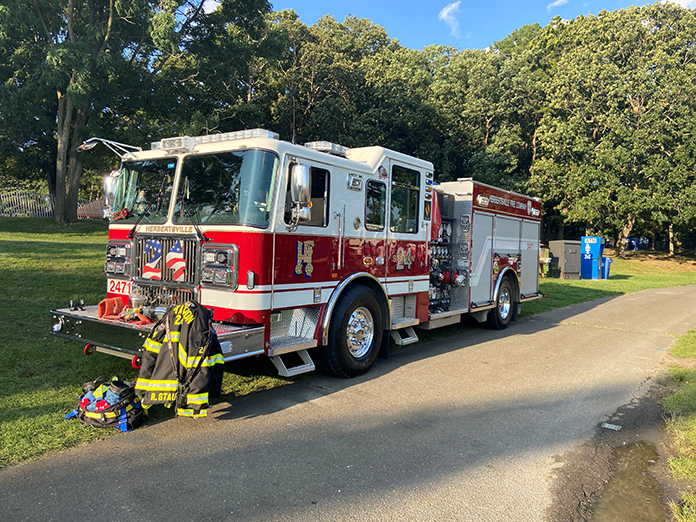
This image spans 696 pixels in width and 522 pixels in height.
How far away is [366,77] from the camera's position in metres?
30.9

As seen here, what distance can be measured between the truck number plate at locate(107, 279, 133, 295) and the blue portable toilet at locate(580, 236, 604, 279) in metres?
21.7

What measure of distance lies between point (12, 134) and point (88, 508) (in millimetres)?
24077

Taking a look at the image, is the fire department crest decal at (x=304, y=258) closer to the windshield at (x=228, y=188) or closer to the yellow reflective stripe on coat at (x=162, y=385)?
the windshield at (x=228, y=188)

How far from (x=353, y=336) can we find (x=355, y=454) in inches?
87.0

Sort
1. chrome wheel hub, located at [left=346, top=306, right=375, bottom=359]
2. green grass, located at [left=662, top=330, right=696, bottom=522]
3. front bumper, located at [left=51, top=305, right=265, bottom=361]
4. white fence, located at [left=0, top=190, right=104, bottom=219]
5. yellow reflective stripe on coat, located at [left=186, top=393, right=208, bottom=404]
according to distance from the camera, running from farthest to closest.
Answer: white fence, located at [left=0, top=190, right=104, bottom=219] < chrome wheel hub, located at [left=346, top=306, right=375, bottom=359] < front bumper, located at [left=51, top=305, right=265, bottom=361] < yellow reflective stripe on coat, located at [left=186, top=393, right=208, bottom=404] < green grass, located at [left=662, top=330, right=696, bottom=522]

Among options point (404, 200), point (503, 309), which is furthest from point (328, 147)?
point (503, 309)

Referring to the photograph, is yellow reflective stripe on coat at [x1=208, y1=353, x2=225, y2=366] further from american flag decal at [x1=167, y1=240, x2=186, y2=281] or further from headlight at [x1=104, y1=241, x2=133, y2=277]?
headlight at [x1=104, y1=241, x2=133, y2=277]

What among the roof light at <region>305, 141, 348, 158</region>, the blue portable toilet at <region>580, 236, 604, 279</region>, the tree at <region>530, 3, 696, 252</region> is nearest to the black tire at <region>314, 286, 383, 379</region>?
the roof light at <region>305, 141, 348, 158</region>

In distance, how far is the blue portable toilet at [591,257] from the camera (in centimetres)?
2325

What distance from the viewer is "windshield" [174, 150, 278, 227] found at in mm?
4949

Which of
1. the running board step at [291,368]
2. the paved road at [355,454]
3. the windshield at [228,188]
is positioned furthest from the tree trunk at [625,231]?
the windshield at [228,188]

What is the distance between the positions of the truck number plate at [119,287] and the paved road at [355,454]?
5.92 feet

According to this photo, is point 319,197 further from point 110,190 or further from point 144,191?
point 110,190

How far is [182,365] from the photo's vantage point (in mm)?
4199
